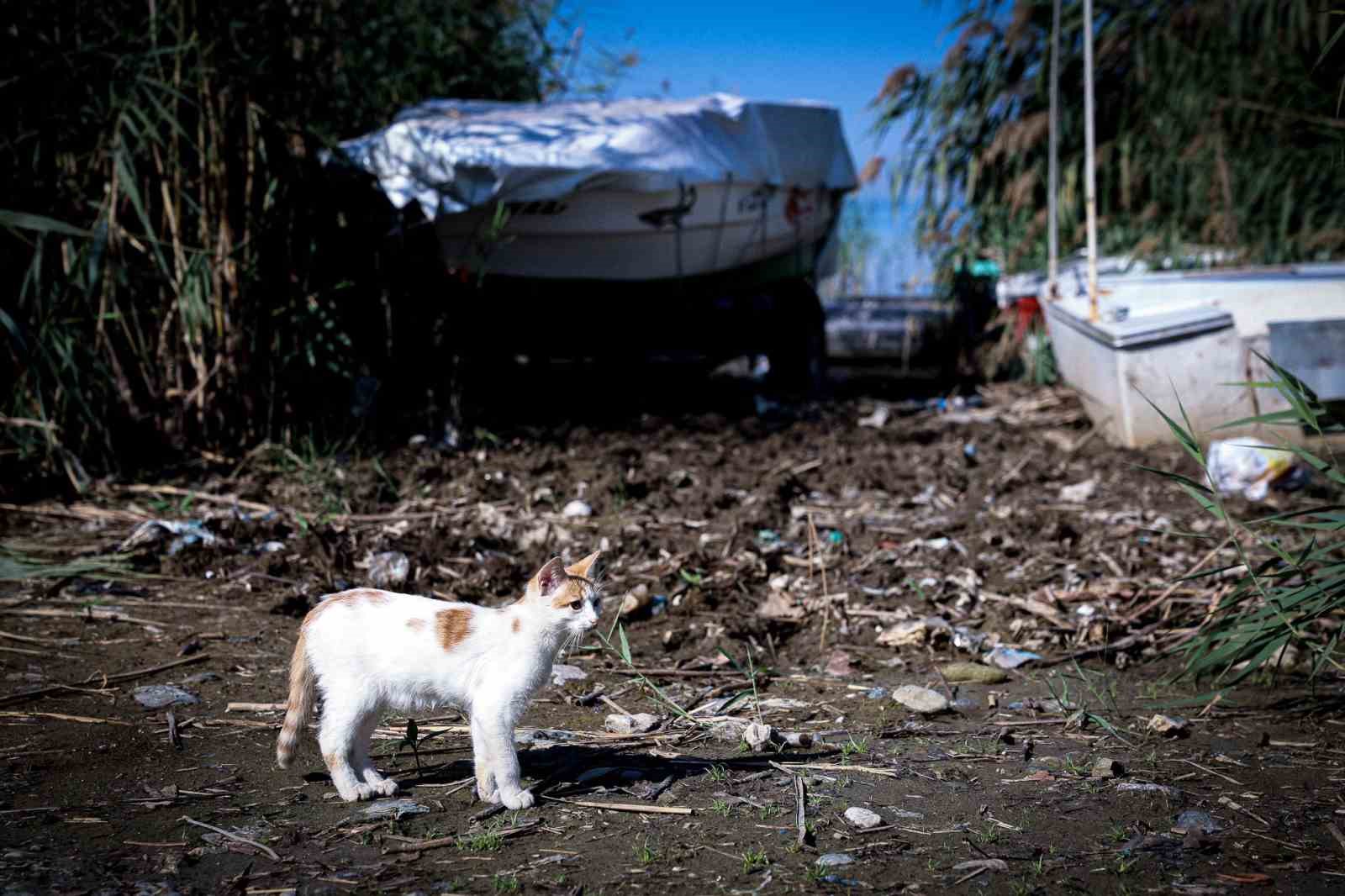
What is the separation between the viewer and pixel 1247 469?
6.09 meters

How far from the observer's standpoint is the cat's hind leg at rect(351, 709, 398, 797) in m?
2.79

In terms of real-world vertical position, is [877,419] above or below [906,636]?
above

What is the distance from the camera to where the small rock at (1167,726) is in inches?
133

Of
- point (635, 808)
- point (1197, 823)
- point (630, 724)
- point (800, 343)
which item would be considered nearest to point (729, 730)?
point (630, 724)

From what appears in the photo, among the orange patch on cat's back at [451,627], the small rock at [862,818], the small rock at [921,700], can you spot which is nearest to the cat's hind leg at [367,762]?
the orange patch on cat's back at [451,627]

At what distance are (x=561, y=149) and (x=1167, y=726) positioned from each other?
4917 millimetres

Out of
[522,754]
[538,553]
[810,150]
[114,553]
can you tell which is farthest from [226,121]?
[810,150]

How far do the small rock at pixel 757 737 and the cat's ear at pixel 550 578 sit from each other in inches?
32.3

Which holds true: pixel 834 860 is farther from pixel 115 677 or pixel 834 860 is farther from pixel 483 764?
pixel 115 677

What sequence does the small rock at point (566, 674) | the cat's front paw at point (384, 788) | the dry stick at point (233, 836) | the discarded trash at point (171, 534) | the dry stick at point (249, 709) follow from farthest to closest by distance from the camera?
the discarded trash at point (171, 534) → the small rock at point (566, 674) → the dry stick at point (249, 709) → the cat's front paw at point (384, 788) → the dry stick at point (233, 836)

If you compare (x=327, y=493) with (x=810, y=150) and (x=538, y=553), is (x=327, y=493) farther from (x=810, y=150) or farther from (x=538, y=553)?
(x=810, y=150)

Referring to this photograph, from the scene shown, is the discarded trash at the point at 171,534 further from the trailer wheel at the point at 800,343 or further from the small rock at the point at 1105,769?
the trailer wheel at the point at 800,343

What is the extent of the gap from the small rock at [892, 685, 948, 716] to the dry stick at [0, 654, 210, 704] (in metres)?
2.37

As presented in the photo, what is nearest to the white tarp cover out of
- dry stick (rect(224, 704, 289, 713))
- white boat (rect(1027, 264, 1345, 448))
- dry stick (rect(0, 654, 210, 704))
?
white boat (rect(1027, 264, 1345, 448))
